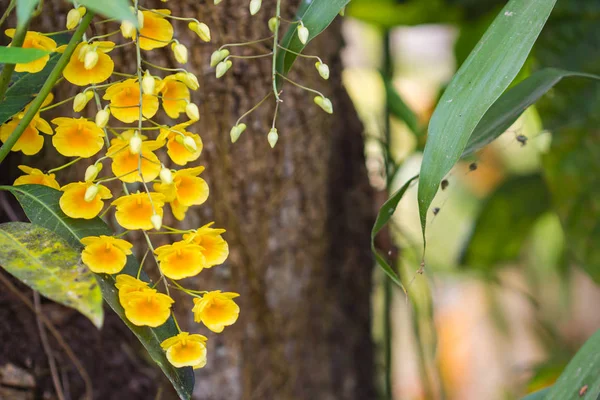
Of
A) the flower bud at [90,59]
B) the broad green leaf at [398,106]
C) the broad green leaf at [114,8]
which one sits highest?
the broad green leaf at [114,8]

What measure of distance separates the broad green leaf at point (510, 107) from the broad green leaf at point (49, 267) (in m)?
0.40

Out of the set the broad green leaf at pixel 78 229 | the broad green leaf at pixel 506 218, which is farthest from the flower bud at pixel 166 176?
the broad green leaf at pixel 506 218

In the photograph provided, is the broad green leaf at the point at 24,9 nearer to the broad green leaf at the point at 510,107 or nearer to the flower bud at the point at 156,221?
the flower bud at the point at 156,221

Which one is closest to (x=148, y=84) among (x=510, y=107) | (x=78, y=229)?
(x=78, y=229)

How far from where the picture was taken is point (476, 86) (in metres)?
0.52

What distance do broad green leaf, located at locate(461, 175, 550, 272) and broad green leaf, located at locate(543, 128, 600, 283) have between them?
0.90 feet

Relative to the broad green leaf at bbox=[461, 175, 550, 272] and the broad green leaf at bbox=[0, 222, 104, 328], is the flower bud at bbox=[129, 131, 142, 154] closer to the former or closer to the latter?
the broad green leaf at bbox=[0, 222, 104, 328]

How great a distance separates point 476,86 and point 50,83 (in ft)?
1.13

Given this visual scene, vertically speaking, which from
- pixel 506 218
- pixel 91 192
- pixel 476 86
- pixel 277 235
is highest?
pixel 476 86

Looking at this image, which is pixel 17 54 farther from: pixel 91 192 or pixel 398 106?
pixel 398 106

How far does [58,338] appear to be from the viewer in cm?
78

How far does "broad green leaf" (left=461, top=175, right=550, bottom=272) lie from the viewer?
5.00 ft

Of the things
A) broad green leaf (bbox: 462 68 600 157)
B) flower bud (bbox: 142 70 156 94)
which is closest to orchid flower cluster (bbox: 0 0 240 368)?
flower bud (bbox: 142 70 156 94)

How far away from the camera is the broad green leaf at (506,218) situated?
152cm
